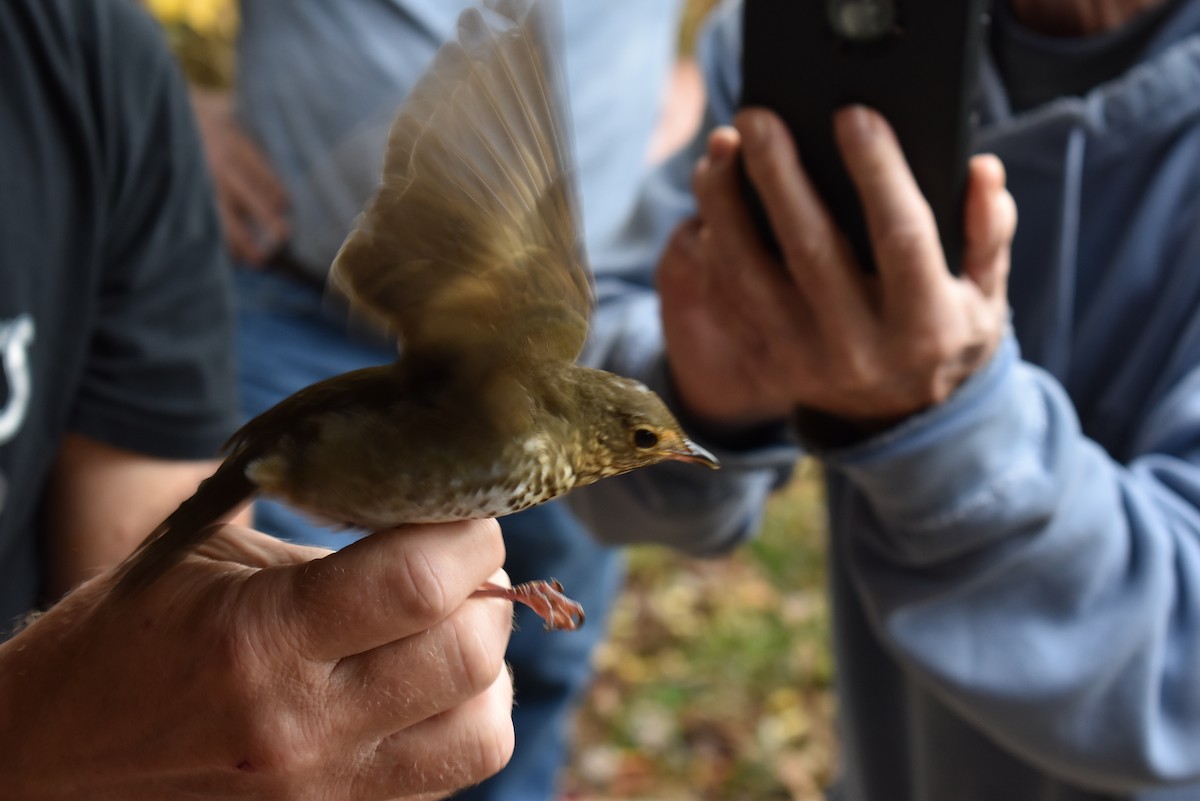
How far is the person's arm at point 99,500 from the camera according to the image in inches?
69.7

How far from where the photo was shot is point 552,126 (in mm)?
1033

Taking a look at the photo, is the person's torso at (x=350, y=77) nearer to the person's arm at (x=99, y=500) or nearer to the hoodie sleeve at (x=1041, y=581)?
the person's arm at (x=99, y=500)

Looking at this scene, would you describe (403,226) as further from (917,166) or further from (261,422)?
(917,166)

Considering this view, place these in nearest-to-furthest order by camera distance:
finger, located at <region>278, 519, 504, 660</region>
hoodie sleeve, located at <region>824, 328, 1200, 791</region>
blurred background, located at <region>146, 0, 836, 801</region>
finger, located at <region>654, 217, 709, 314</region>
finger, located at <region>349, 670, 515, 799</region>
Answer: finger, located at <region>278, 519, 504, 660</region>, finger, located at <region>349, 670, 515, 799</region>, hoodie sleeve, located at <region>824, 328, 1200, 791</region>, finger, located at <region>654, 217, 709, 314</region>, blurred background, located at <region>146, 0, 836, 801</region>

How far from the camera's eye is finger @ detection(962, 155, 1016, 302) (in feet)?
4.54

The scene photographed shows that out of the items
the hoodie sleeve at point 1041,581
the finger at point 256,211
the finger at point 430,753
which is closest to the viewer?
the finger at point 430,753

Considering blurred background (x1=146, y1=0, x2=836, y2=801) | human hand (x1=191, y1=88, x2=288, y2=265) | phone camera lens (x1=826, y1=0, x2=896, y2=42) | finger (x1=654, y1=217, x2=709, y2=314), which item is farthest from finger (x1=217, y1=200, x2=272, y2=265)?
phone camera lens (x1=826, y1=0, x2=896, y2=42)

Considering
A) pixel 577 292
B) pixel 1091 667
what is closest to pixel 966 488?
pixel 1091 667

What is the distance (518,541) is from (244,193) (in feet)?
3.19

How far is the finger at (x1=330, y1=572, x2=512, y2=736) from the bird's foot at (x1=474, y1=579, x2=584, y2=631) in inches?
2.7

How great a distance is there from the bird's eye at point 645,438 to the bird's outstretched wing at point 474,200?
0.11m

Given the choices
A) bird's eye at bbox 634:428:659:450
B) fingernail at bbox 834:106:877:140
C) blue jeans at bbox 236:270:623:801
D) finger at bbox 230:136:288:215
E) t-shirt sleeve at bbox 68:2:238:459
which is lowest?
blue jeans at bbox 236:270:623:801

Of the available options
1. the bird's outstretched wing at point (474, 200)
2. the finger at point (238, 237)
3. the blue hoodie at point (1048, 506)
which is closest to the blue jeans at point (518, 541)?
the finger at point (238, 237)

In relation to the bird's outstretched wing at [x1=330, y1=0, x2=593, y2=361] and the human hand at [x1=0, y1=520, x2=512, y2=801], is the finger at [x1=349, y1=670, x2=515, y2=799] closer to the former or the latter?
the human hand at [x1=0, y1=520, x2=512, y2=801]
